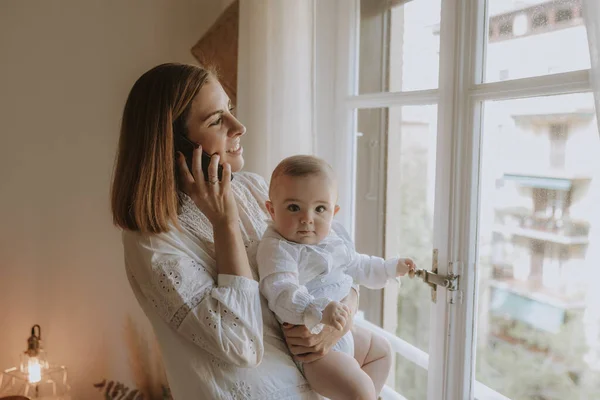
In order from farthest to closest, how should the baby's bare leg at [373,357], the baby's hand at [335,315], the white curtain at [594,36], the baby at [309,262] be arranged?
the baby's bare leg at [373,357] → the baby at [309,262] → the baby's hand at [335,315] → the white curtain at [594,36]

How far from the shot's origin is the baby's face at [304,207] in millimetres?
1218

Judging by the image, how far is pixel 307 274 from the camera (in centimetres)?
124

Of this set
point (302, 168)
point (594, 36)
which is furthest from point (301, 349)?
point (594, 36)

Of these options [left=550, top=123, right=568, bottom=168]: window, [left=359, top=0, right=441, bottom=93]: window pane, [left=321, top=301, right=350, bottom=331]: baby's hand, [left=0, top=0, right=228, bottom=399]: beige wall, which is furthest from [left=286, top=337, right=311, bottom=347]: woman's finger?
[left=0, top=0, right=228, bottom=399]: beige wall

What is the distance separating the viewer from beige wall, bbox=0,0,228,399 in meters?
2.14

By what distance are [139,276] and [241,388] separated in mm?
340

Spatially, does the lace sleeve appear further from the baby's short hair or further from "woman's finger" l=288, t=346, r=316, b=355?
the baby's short hair

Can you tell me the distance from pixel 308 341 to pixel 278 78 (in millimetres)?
920

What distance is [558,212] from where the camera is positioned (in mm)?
1196

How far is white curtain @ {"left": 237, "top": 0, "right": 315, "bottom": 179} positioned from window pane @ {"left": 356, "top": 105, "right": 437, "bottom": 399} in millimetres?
256

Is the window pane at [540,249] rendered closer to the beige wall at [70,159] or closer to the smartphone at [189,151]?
the smartphone at [189,151]

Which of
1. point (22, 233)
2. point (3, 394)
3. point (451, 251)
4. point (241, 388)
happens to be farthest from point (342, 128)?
point (3, 394)

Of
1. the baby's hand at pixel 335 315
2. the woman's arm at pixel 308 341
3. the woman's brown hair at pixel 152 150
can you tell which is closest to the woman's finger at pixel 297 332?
the woman's arm at pixel 308 341

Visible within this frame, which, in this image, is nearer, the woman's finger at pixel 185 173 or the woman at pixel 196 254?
the woman at pixel 196 254
